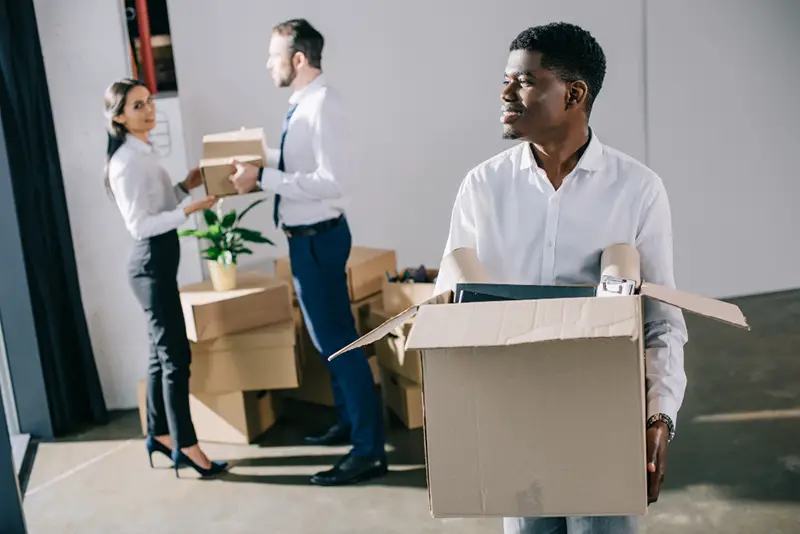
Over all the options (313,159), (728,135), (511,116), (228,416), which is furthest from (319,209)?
(728,135)

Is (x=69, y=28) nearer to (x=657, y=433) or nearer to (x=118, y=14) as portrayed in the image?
(x=118, y=14)

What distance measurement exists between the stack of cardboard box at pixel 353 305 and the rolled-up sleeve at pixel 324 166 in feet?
2.46

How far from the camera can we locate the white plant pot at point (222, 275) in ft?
11.3

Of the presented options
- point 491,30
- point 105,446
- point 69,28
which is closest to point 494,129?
point 491,30

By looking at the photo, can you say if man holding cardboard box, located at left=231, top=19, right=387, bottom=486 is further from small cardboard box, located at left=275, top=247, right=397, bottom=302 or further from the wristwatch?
the wristwatch

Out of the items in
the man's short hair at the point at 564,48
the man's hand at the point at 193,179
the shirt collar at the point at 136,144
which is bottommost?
the man's hand at the point at 193,179

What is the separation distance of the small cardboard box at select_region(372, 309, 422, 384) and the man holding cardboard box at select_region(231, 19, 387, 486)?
1.12ft

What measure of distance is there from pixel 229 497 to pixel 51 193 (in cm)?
149

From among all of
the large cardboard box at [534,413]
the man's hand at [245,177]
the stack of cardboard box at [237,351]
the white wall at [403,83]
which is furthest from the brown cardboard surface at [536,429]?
the white wall at [403,83]

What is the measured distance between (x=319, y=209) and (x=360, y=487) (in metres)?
0.98

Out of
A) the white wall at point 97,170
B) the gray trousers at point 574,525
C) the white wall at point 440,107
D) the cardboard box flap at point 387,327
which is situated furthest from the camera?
the white wall at point 440,107

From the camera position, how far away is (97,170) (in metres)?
3.70

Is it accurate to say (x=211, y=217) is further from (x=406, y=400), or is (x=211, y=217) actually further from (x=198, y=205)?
(x=406, y=400)

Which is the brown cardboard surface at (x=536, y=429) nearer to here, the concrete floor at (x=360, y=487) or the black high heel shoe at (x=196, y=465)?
the concrete floor at (x=360, y=487)
